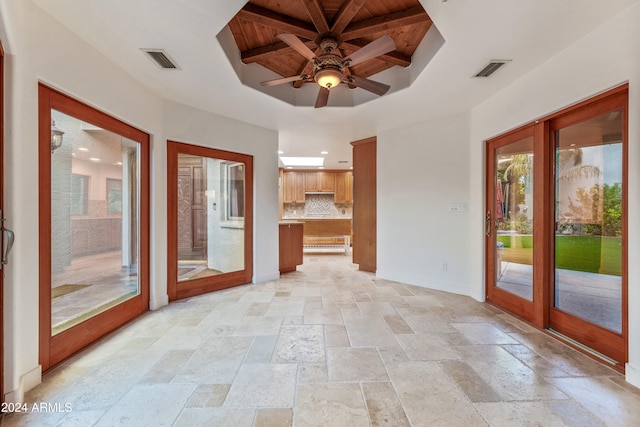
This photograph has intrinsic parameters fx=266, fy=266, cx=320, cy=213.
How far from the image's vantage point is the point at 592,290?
228 centimetres

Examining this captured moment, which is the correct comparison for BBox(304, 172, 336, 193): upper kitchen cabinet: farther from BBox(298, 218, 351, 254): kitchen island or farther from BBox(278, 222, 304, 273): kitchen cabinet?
BBox(278, 222, 304, 273): kitchen cabinet

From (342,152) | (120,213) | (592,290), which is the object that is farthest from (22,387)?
(342,152)

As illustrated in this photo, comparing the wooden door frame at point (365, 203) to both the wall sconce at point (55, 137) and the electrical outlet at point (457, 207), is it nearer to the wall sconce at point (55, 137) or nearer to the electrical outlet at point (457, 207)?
the electrical outlet at point (457, 207)

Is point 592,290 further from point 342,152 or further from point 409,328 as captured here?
point 342,152

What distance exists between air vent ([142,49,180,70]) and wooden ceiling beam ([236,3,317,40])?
72 centimetres

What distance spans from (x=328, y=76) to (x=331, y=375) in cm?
237

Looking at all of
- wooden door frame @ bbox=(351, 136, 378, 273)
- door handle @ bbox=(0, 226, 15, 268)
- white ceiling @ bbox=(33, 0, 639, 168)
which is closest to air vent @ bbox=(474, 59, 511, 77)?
white ceiling @ bbox=(33, 0, 639, 168)

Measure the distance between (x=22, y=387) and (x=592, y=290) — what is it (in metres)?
4.27

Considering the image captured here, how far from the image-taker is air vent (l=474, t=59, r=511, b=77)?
7.89 ft

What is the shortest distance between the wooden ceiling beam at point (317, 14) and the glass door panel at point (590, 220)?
2365 millimetres

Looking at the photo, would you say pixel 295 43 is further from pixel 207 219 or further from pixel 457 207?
pixel 457 207

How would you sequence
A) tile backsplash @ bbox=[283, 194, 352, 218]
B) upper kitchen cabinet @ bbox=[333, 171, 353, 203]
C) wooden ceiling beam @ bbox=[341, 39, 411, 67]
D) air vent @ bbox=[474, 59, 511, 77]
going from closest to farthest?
air vent @ bbox=[474, 59, 511, 77] → wooden ceiling beam @ bbox=[341, 39, 411, 67] → upper kitchen cabinet @ bbox=[333, 171, 353, 203] → tile backsplash @ bbox=[283, 194, 352, 218]

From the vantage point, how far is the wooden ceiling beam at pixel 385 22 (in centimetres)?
223

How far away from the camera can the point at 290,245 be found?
5.14m
